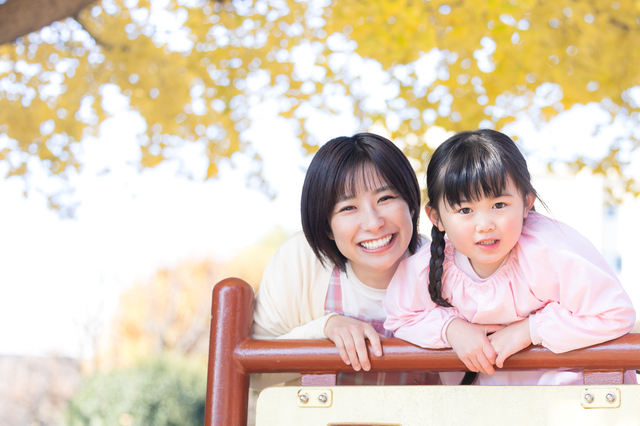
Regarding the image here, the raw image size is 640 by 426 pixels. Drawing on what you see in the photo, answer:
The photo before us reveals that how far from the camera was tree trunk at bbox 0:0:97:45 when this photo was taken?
2732 mm

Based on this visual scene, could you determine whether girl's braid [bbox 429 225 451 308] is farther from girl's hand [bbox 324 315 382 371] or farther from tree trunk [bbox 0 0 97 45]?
tree trunk [bbox 0 0 97 45]

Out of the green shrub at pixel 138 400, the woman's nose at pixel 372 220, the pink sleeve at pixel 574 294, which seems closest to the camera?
the pink sleeve at pixel 574 294

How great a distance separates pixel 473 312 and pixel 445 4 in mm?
2017

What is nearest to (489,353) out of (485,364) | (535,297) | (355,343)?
→ (485,364)

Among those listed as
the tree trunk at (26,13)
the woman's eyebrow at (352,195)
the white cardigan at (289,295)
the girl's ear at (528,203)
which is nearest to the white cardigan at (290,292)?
the white cardigan at (289,295)

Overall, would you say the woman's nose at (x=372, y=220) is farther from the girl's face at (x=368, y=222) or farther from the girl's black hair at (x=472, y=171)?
the girl's black hair at (x=472, y=171)

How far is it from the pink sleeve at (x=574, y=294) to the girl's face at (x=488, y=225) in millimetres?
59

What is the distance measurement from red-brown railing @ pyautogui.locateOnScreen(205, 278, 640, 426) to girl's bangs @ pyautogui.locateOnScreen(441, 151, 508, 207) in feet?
1.06

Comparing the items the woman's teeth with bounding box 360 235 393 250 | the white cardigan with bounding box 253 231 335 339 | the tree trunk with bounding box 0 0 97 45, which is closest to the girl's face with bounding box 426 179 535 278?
the woman's teeth with bounding box 360 235 393 250

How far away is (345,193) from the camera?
1510 mm

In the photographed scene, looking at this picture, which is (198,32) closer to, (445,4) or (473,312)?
(445,4)

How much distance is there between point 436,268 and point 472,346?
8.2 inches

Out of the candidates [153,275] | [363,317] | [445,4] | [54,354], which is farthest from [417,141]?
[153,275]

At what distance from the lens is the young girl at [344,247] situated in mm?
1505
